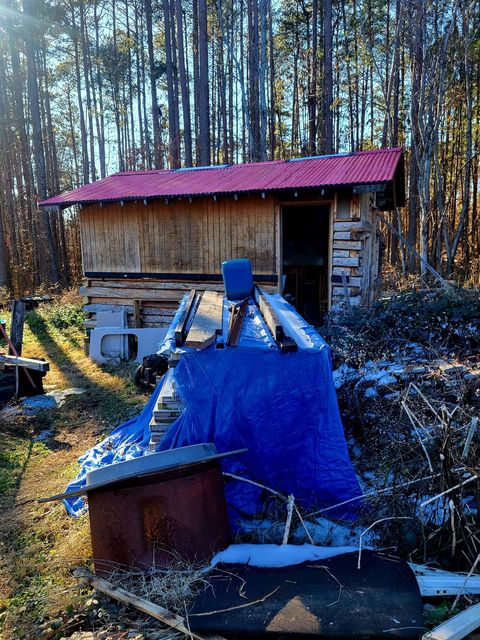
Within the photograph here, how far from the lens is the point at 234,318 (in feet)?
14.8

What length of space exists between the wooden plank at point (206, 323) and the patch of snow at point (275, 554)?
1.40 m

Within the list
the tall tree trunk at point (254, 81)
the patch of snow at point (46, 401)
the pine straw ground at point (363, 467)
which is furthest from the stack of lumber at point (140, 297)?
the tall tree trunk at point (254, 81)

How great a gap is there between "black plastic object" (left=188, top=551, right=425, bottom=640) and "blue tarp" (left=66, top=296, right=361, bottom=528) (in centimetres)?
63

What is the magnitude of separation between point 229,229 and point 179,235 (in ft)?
3.67

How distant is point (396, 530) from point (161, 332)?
6490 millimetres

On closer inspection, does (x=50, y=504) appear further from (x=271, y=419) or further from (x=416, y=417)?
(x=416, y=417)

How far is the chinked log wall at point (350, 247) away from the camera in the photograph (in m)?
8.22

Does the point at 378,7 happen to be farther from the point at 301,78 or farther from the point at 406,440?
the point at 406,440

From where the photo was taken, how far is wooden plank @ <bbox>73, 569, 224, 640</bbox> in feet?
7.84

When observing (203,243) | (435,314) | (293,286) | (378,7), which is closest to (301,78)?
(378,7)

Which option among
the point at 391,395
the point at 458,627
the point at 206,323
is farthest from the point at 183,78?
the point at 458,627

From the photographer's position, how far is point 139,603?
2604 millimetres

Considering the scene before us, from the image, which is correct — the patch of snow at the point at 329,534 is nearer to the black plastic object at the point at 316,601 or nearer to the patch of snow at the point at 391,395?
the black plastic object at the point at 316,601

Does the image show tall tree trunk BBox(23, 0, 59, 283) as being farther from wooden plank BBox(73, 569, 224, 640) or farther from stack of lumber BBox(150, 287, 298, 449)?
wooden plank BBox(73, 569, 224, 640)
